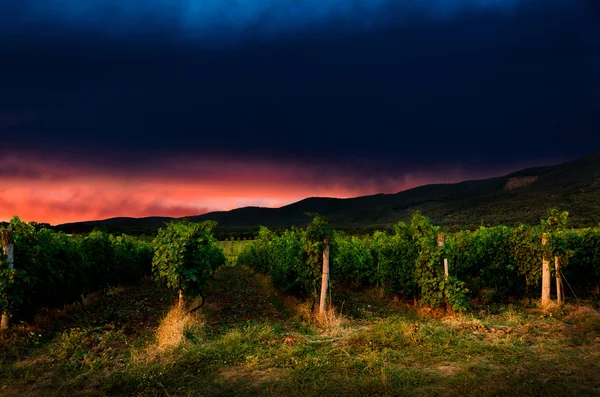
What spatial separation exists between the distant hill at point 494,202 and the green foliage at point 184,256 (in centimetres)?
3070

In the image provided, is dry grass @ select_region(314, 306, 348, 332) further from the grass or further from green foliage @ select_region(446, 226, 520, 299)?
green foliage @ select_region(446, 226, 520, 299)

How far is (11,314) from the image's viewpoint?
11391 mm

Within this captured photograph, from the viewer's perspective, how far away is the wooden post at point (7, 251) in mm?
11359

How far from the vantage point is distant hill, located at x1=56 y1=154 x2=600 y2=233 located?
276 ft

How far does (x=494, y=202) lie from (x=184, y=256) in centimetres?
11381

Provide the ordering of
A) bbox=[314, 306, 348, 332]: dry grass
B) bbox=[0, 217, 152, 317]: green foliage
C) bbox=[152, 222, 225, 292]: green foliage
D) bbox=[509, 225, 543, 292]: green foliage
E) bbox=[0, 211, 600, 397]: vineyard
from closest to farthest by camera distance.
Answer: bbox=[0, 211, 600, 397]: vineyard, bbox=[314, 306, 348, 332]: dry grass, bbox=[0, 217, 152, 317]: green foliage, bbox=[152, 222, 225, 292]: green foliage, bbox=[509, 225, 543, 292]: green foliage

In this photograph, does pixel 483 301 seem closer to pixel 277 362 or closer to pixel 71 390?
pixel 277 362

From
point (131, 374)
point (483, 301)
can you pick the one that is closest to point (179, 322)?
point (131, 374)

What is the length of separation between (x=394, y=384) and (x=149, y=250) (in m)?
26.2

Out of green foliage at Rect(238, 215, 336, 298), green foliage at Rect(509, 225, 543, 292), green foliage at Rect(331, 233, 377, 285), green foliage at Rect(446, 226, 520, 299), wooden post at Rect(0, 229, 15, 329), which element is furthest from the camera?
green foliage at Rect(331, 233, 377, 285)

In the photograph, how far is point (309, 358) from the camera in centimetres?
846

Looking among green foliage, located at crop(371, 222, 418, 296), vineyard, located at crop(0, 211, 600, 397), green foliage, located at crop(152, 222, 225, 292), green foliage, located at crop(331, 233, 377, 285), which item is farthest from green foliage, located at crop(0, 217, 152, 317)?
green foliage, located at crop(371, 222, 418, 296)

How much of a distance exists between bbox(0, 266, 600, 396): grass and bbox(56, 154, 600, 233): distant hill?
113 feet

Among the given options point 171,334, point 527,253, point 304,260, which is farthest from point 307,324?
point 527,253
